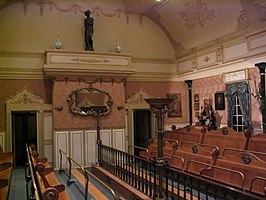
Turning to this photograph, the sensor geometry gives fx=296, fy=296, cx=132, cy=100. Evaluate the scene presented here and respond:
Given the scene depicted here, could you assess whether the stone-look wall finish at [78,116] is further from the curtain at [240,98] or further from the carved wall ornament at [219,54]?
the curtain at [240,98]

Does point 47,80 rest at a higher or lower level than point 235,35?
lower

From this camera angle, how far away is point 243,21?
8406mm

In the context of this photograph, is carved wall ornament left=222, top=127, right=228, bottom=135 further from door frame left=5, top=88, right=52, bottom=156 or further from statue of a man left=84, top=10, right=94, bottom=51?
door frame left=5, top=88, right=52, bottom=156

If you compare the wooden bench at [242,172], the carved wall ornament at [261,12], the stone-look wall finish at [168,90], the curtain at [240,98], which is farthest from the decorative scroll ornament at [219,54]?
the wooden bench at [242,172]

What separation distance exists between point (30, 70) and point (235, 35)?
6607mm

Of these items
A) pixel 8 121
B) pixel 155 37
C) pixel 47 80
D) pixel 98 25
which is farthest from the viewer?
pixel 155 37

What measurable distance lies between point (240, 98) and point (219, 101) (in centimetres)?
101

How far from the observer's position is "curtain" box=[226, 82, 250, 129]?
8289mm

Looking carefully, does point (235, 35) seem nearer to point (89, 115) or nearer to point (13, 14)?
point (89, 115)

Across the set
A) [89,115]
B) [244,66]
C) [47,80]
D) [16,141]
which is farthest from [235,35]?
[16,141]

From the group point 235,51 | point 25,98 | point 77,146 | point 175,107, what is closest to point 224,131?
point 235,51

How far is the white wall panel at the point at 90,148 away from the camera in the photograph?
988cm

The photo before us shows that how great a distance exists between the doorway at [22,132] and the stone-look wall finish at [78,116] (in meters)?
1.08

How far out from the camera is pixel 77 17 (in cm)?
1052
